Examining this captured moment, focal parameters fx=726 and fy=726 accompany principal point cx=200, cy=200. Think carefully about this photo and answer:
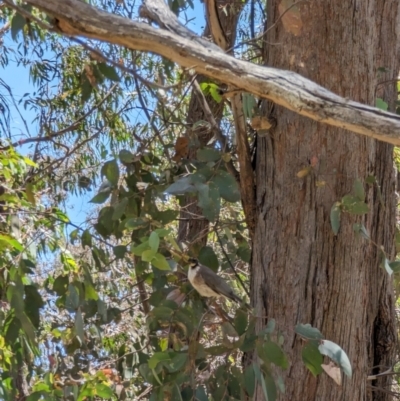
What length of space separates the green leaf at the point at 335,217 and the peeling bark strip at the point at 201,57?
0.49m

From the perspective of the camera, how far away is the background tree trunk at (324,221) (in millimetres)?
1979

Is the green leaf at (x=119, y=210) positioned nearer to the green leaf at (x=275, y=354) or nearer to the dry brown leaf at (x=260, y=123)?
the dry brown leaf at (x=260, y=123)

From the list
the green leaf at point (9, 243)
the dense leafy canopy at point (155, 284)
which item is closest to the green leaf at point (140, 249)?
the dense leafy canopy at point (155, 284)

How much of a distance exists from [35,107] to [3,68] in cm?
64

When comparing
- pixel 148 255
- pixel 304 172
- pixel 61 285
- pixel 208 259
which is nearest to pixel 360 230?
pixel 304 172

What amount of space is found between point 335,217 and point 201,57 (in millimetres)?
588

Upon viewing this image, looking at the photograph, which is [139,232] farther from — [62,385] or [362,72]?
[362,72]

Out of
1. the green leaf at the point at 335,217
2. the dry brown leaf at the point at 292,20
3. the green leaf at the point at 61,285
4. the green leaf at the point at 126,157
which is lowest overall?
the green leaf at the point at 61,285

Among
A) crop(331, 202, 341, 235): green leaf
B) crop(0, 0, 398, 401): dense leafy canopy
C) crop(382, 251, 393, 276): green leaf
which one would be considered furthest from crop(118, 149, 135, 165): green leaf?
crop(382, 251, 393, 276): green leaf

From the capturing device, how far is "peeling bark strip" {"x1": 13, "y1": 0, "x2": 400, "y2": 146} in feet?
4.58

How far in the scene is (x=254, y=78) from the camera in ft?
4.80

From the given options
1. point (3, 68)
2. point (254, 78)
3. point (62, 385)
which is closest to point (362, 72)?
point (254, 78)

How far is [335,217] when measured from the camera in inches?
72.9

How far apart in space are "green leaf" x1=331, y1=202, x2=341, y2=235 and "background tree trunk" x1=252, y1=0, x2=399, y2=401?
0.33ft
